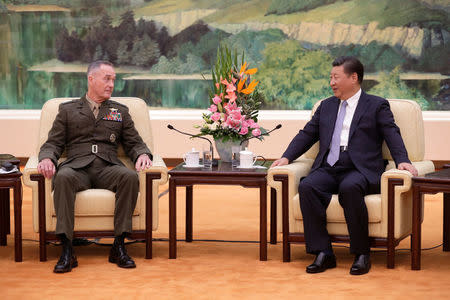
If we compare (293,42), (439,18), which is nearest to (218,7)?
(293,42)

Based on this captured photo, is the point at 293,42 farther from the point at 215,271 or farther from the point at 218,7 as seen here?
the point at 215,271

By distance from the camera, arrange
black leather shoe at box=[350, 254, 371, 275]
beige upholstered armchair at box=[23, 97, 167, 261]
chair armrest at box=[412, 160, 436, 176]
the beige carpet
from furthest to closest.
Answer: chair armrest at box=[412, 160, 436, 176] < beige upholstered armchair at box=[23, 97, 167, 261] < black leather shoe at box=[350, 254, 371, 275] < the beige carpet

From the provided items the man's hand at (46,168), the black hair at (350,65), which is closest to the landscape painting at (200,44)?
the black hair at (350,65)

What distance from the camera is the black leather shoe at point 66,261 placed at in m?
4.03

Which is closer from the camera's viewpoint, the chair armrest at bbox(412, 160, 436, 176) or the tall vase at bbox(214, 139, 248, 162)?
the chair armrest at bbox(412, 160, 436, 176)

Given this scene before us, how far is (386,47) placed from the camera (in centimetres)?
888

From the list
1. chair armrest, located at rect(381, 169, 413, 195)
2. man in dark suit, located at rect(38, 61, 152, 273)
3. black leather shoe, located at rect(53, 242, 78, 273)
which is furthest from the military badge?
chair armrest, located at rect(381, 169, 413, 195)

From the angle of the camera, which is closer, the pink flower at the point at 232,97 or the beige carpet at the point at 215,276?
the beige carpet at the point at 215,276

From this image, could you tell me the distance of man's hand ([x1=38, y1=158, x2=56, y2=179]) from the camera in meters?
4.21

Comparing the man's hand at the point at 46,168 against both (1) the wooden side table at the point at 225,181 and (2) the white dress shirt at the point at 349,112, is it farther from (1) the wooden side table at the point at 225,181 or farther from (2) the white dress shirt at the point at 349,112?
(2) the white dress shirt at the point at 349,112

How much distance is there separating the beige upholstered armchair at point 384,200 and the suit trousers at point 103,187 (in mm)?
781

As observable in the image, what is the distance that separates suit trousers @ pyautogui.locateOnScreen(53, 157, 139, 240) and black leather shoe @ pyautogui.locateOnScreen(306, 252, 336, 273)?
3.33 feet

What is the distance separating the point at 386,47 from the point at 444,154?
4.55 feet

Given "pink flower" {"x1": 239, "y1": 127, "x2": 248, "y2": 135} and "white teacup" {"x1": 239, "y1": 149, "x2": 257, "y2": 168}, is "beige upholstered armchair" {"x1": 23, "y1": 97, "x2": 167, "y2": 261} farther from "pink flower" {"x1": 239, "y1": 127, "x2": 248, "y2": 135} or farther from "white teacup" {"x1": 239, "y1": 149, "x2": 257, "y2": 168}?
"pink flower" {"x1": 239, "y1": 127, "x2": 248, "y2": 135}
